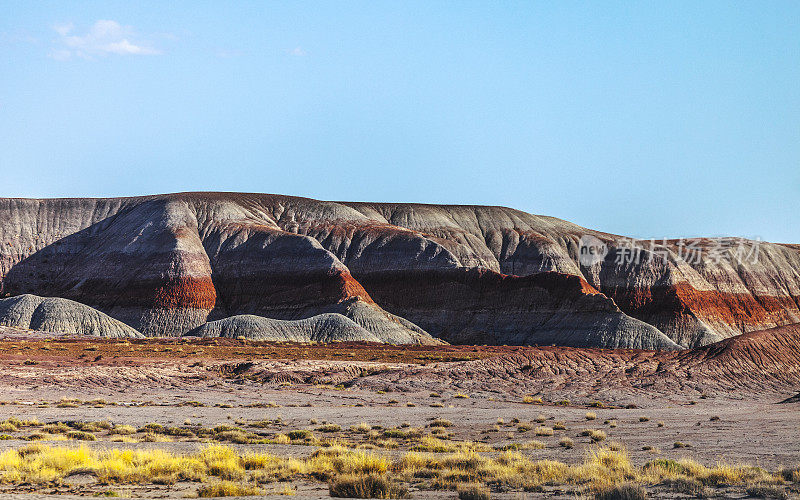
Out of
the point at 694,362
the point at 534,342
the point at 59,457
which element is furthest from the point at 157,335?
the point at 59,457

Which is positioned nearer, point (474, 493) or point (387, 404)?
point (474, 493)

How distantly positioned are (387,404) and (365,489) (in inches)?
972

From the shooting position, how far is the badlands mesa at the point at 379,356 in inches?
737

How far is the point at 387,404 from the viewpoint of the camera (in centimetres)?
4056

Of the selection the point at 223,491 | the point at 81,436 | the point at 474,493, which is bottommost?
the point at 81,436

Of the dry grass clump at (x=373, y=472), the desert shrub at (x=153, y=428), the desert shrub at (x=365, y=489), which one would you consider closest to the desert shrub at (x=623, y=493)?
the dry grass clump at (x=373, y=472)

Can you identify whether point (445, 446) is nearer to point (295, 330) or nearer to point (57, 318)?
point (295, 330)

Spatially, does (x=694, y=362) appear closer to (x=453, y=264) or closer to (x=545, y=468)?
(x=545, y=468)

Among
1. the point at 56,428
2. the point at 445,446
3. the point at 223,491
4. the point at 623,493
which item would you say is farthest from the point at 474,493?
the point at 56,428

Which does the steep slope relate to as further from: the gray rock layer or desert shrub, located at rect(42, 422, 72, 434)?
desert shrub, located at rect(42, 422, 72, 434)

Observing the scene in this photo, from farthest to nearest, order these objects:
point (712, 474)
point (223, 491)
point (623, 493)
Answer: point (712, 474) → point (223, 491) → point (623, 493)

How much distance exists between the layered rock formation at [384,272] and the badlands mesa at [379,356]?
41 centimetres

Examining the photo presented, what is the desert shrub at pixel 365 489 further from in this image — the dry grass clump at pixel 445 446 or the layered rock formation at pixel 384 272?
the layered rock formation at pixel 384 272

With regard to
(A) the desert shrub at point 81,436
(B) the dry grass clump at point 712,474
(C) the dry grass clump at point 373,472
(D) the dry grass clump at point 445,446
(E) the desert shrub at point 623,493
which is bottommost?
(A) the desert shrub at point 81,436
